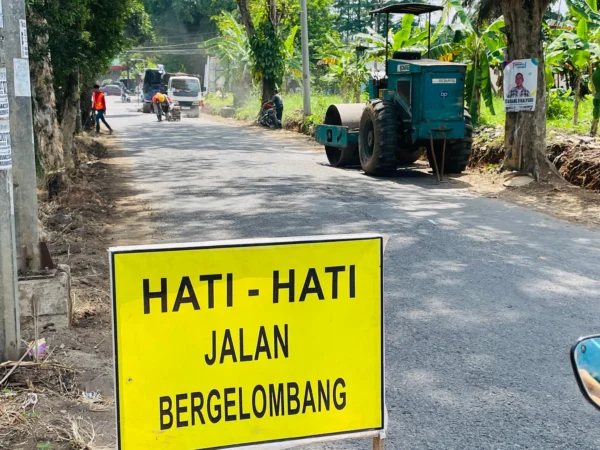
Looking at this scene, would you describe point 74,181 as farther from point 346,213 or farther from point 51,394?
point 51,394

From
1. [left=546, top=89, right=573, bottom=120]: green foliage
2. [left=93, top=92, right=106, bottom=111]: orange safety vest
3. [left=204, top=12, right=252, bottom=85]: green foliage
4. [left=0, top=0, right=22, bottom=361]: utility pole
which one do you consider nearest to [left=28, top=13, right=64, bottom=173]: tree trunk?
[left=0, top=0, right=22, bottom=361]: utility pole

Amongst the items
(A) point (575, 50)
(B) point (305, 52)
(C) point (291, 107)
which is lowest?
(C) point (291, 107)

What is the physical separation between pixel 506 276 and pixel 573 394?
2.68 m

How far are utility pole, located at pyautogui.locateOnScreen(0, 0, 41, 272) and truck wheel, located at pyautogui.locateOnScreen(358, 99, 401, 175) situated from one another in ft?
31.6

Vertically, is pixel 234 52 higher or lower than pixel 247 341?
higher

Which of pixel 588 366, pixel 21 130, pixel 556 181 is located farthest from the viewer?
pixel 556 181

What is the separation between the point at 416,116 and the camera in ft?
47.5

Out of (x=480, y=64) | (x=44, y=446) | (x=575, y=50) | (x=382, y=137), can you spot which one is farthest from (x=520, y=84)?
(x=44, y=446)

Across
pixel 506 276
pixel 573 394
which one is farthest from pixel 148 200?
pixel 573 394

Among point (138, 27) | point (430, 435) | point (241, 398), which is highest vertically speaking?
point (138, 27)

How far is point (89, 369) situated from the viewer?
4.93 metres

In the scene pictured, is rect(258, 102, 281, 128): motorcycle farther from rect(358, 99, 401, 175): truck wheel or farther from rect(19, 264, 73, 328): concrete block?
rect(19, 264, 73, 328): concrete block

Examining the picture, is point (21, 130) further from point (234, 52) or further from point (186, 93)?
point (186, 93)

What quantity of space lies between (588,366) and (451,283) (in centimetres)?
518
